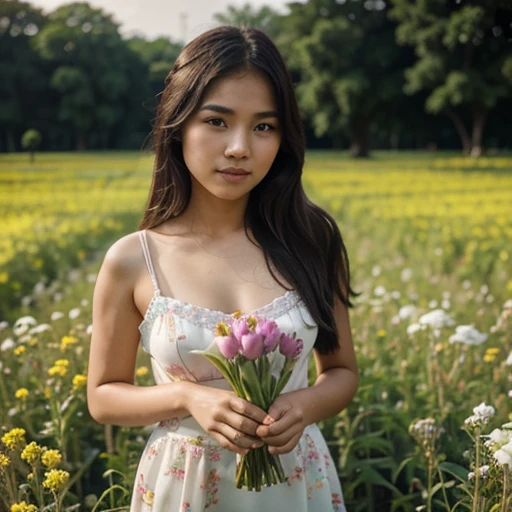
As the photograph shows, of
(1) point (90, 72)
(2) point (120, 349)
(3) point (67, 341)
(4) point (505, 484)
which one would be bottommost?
(3) point (67, 341)

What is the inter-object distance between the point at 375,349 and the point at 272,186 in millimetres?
1618

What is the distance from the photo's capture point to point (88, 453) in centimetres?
242

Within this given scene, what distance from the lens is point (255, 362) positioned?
1219mm

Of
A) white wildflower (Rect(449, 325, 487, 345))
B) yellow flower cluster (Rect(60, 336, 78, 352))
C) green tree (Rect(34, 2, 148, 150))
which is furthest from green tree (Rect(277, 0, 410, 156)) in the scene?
yellow flower cluster (Rect(60, 336, 78, 352))

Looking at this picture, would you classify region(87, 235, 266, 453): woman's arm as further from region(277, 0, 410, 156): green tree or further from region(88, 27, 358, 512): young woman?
region(277, 0, 410, 156): green tree

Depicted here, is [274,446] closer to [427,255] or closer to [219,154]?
[219,154]

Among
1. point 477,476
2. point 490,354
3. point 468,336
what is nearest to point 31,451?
point 477,476

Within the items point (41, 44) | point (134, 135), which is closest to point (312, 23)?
point (134, 135)

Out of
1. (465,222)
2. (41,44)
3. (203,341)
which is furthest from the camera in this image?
(41,44)

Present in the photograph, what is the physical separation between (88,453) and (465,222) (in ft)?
17.3

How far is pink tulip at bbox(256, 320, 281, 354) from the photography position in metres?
1.16

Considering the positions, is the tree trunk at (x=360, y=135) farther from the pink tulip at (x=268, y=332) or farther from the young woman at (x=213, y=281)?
the pink tulip at (x=268, y=332)

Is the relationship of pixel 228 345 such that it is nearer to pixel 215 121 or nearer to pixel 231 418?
pixel 231 418

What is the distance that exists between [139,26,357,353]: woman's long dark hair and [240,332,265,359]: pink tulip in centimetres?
43
